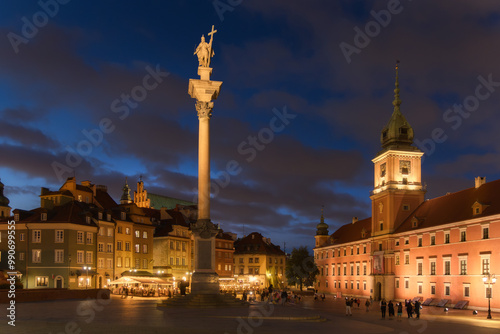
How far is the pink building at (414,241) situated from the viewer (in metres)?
57.6

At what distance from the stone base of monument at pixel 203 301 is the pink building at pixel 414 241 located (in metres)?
23.2

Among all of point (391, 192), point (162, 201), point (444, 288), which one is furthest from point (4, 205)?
point (444, 288)

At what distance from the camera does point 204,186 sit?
38.1 meters

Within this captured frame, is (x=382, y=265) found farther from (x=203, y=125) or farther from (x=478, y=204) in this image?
(x=203, y=125)

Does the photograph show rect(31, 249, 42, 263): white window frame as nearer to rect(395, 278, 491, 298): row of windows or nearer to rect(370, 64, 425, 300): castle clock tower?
rect(370, 64, 425, 300): castle clock tower

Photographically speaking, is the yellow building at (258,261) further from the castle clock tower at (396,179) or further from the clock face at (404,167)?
the clock face at (404,167)

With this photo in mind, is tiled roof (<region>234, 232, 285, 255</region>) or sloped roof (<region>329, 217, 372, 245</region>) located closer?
sloped roof (<region>329, 217, 372, 245</region>)

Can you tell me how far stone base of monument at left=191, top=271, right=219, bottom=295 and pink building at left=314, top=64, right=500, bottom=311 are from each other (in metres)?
24.5

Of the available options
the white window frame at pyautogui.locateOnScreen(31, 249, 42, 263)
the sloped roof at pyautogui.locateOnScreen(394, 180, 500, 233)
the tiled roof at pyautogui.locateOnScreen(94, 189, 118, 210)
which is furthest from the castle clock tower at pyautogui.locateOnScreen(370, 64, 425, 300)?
the white window frame at pyautogui.locateOnScreen(31, 249, 42, 263)

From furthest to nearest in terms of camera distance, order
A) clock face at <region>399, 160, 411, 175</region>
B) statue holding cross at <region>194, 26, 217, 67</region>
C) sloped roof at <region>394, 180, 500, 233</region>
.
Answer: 1. clock face at <region>399, 160, 411, 175</region>
2. sloped roof at <region>394, 180, 500, 233</region>
3. statue holding cross at <region>194, 26, 217, 67</region>

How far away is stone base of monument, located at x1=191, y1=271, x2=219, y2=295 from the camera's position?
36.6 meters

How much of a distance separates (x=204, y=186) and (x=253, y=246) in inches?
3785

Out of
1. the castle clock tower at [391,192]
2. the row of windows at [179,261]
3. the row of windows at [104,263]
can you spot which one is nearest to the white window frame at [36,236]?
the row of windows at [104,263]

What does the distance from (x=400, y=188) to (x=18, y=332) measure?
69563mm
